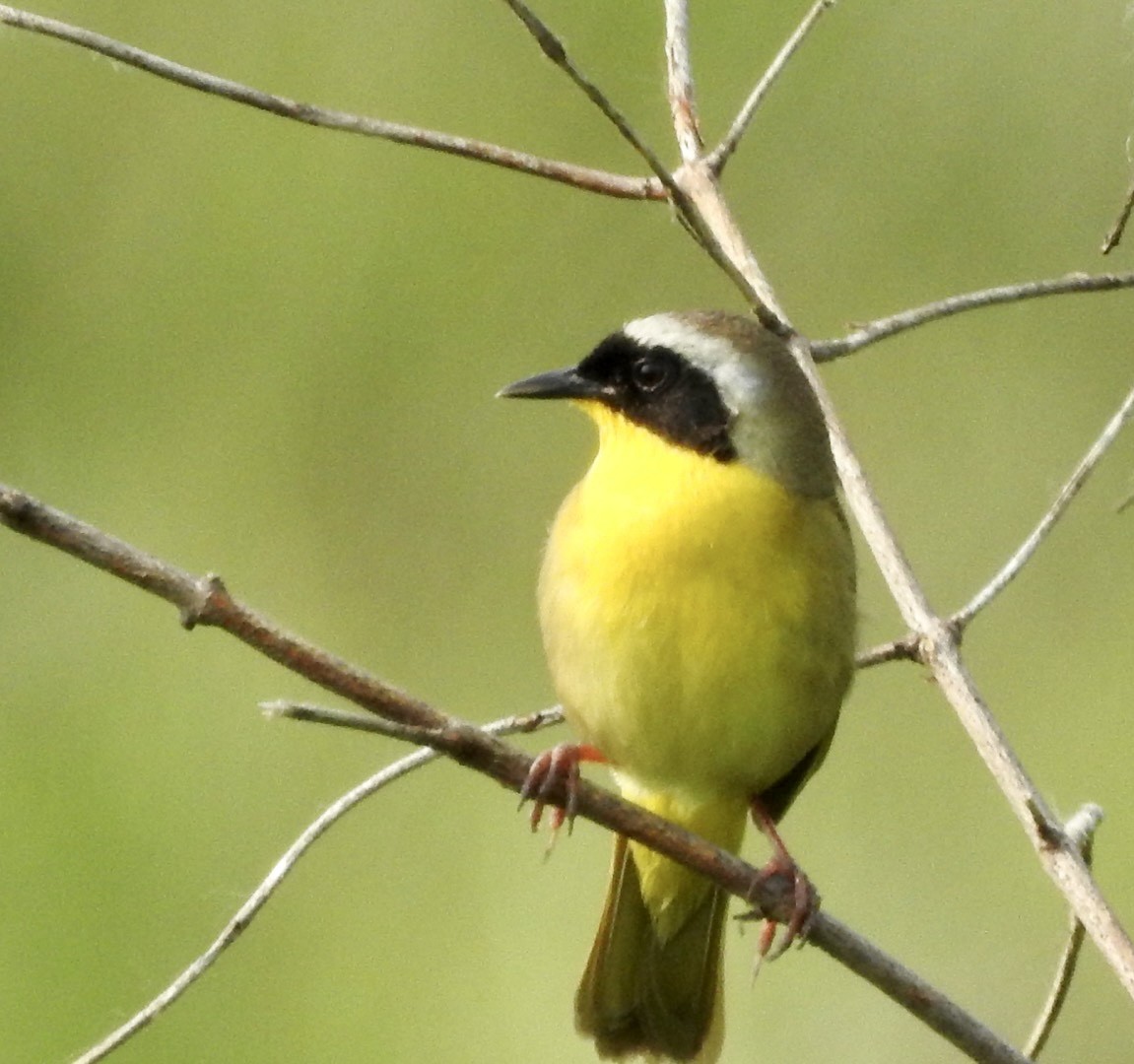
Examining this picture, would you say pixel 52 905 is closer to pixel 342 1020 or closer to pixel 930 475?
pixel 342 1020

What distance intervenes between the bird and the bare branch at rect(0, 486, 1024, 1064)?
0.36 metres

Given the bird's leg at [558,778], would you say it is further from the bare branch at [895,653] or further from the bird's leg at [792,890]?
the bare branch at [895,653]

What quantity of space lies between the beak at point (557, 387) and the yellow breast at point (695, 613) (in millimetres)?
32

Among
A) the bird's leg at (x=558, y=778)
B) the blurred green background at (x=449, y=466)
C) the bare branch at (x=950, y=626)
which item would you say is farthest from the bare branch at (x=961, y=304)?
the blurred green background at (x=449, y=466)

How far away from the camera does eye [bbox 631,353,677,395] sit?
2.23 meters

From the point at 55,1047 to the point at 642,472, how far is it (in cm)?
191

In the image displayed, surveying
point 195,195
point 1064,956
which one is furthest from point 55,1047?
point 1064,956

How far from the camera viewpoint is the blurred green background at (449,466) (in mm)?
3479

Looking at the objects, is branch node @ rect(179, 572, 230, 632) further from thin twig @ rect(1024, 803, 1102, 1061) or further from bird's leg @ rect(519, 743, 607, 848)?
thin twig @ rect(1024, 803, 1102, 1061)

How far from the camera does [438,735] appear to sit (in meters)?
1.39

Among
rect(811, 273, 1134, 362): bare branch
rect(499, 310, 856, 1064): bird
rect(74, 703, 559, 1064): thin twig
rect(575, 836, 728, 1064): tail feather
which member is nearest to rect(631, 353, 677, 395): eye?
rect(499, 310, 856, 1064): bird

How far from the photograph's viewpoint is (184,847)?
370cm

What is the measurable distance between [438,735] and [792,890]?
71cm

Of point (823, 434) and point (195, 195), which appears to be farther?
point (195, 195)
